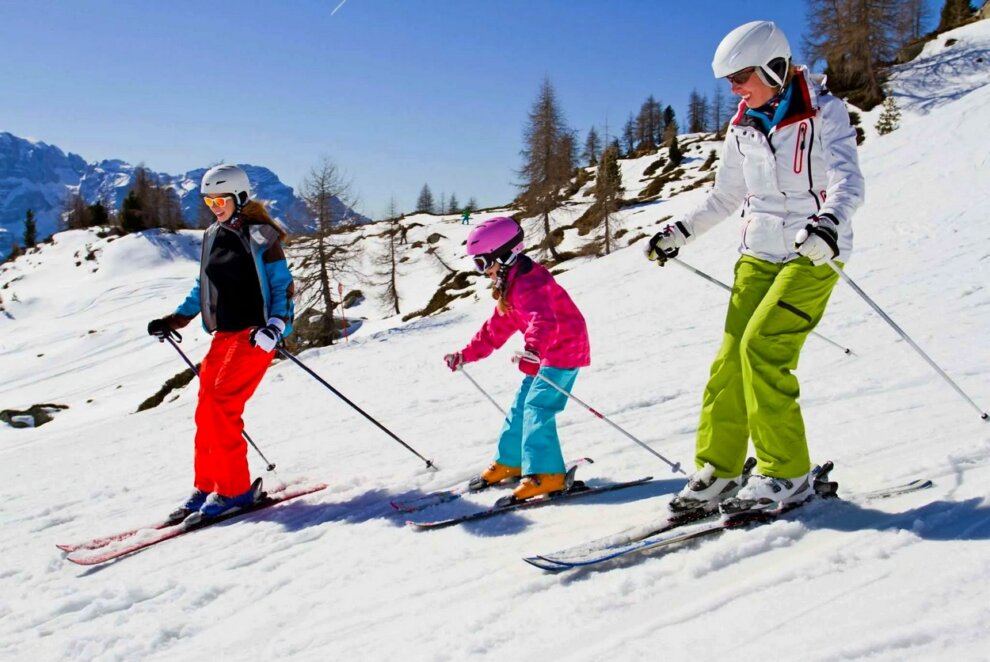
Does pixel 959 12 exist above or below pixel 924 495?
above

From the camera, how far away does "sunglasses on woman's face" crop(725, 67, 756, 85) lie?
10.0 feet

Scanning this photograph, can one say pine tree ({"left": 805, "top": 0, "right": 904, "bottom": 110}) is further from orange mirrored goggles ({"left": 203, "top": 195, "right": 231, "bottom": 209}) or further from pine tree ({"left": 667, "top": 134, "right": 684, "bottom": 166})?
orange mirrored goggles ({"left": 203, "top": 195, "right": 231, "bottom": 209})

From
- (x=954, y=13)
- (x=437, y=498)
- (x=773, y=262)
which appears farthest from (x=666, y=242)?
(x=954, y=13)

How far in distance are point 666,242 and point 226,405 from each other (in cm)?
321

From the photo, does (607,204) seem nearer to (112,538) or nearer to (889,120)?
(889,120)

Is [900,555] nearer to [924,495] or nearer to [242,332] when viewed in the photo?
[924,495]

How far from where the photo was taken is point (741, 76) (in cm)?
309

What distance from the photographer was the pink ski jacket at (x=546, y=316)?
4.16 m

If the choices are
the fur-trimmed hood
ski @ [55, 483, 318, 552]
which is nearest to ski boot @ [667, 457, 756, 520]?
the fur-trimmed hood

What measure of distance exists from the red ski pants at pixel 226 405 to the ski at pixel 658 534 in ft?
8.76

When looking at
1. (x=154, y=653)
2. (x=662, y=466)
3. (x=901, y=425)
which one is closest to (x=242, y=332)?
(x=154, y=653)

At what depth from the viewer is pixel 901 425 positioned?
14.3 feet

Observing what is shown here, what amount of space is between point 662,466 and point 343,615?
8.23 ft

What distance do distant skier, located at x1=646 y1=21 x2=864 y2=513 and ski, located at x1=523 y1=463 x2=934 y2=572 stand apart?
8 cm
